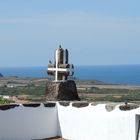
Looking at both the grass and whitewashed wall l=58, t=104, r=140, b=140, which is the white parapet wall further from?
the grass

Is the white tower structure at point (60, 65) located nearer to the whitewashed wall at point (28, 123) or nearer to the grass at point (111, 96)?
the whitewashed wall at point (28, 123)

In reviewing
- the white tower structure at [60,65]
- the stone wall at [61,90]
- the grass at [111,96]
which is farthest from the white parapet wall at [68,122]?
the grass at [111,96]

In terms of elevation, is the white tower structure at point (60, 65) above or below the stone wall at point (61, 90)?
above

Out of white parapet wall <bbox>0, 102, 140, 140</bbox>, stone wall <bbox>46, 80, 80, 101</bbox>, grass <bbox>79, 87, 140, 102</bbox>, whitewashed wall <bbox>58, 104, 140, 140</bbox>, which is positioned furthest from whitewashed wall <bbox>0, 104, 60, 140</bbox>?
grass <bbox>79, 87, 140, 102</bbox>

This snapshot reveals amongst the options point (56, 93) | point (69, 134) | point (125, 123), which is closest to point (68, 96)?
point (56, 93)

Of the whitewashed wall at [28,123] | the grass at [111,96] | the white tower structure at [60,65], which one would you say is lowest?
the grass at [111,96]

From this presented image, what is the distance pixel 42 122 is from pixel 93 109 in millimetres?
1503

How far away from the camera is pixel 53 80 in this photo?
14.0m

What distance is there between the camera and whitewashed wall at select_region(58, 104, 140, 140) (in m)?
11.0

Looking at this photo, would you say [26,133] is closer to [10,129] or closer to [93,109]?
[10,129]

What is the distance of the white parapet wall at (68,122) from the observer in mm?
11094

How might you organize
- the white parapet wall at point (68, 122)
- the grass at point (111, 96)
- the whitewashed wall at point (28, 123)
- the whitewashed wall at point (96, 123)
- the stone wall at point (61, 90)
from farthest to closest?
the grass at point (111, 96) → the stone wall at point (61, 90) → the whitewashed wall at point (28, 123) → the white parapet wall at point (68, 122) → the whitewashed wall at point (96, 123)

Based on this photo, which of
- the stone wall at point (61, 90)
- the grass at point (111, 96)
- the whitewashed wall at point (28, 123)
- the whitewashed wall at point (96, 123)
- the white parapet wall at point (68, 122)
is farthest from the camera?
the grass at point (111, 96)

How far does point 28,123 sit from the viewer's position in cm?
1283
